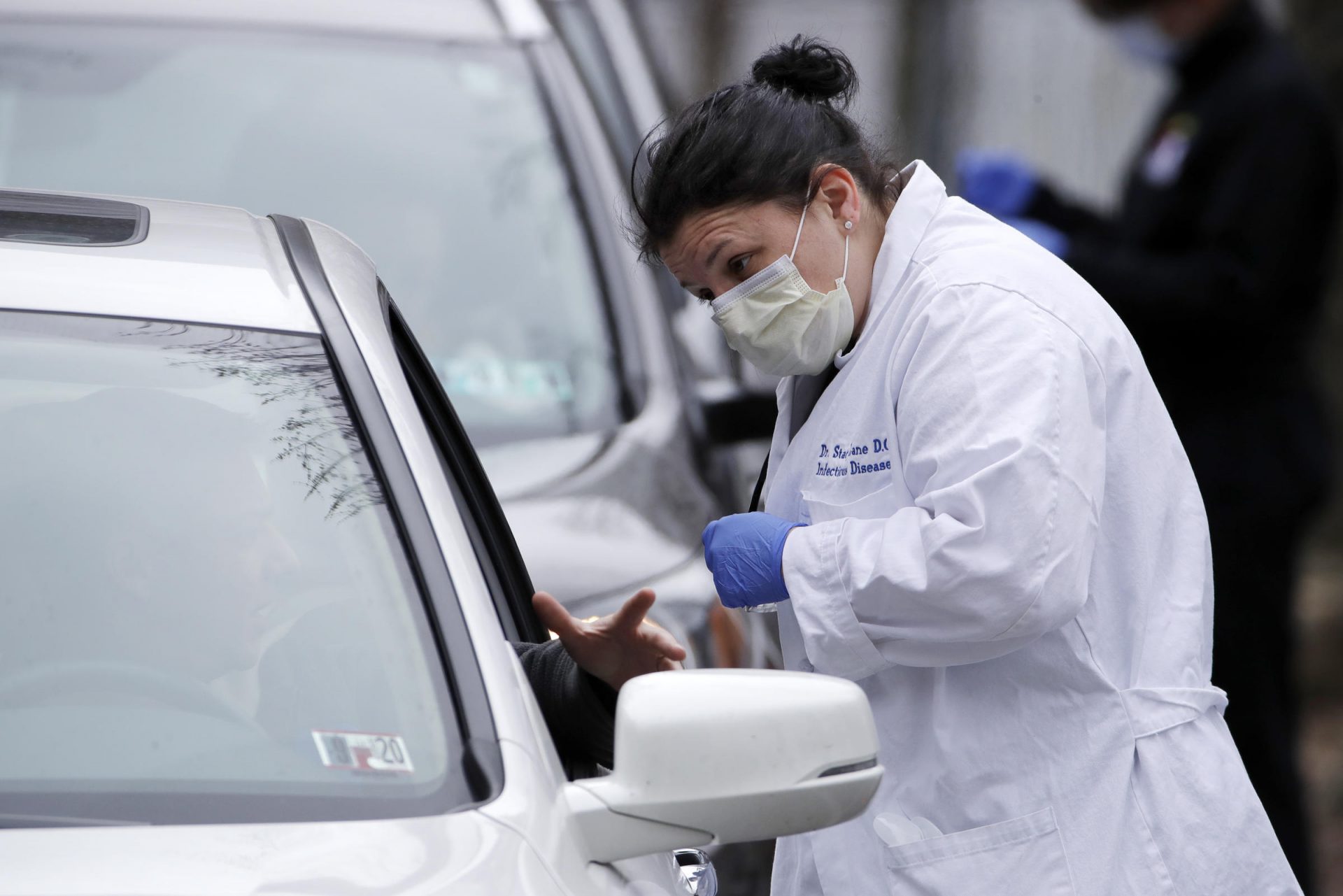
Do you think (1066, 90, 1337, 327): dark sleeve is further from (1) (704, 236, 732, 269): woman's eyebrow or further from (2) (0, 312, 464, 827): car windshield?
(2) (0, 312, 464, 827): car windshield

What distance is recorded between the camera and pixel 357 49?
3.85 meters

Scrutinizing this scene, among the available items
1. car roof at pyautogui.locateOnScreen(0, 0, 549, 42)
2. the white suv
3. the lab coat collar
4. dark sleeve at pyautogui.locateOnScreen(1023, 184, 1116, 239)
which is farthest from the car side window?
dark sleeve at pyautogui.locateOnScreen(1023, 184, 1116, 239)

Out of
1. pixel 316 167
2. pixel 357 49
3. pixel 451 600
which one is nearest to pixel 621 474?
pixel 316 167

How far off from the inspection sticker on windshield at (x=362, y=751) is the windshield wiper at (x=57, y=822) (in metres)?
0.19

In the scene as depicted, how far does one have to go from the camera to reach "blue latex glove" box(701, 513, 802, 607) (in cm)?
208

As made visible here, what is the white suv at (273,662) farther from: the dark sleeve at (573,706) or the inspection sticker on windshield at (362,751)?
the dark sleeve at (573,706)

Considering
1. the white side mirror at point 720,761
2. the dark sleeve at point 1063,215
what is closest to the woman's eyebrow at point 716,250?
the white side mirror at point 720,761

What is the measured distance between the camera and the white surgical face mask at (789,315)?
2133 millimetres

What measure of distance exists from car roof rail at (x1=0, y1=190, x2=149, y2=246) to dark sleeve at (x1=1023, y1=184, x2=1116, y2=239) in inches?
132

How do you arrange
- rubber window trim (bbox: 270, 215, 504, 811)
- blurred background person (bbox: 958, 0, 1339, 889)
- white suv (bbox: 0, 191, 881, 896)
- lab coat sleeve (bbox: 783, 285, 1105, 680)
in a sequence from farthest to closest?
blurred background person (bbox: 958, 0, 1339, 889), lab coat sleeve (bbox: 783, 285, 1105, 680), rubber window trim (bbox: 270, 215, 504, 811), white suv (bbox: 0, 191, 881, 896)

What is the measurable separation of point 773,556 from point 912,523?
8.4 inches

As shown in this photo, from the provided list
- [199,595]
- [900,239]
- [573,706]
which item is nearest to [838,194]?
[900,239]

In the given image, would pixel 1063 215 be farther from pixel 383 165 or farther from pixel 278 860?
pixel 278 860

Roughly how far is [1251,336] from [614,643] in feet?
8.98
